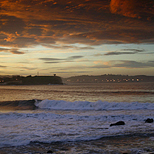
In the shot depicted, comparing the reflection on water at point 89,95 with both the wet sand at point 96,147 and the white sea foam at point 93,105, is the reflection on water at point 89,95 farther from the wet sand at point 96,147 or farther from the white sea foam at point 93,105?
the wet sand at point 96,147

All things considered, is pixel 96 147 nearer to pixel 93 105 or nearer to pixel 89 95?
pixel 93 105

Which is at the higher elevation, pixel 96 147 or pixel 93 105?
pixel 96 147

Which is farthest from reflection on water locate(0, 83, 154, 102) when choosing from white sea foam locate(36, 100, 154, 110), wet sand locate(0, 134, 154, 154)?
wet sand locate(0, 134, 154, 154)

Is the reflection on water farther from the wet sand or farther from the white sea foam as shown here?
the wet sand

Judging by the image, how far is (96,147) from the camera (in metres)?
7.90

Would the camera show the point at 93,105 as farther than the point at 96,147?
Yes

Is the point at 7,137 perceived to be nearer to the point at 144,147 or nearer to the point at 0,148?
the point at 0,148

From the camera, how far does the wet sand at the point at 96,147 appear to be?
732 cm

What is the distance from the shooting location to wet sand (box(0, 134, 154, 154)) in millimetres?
7324

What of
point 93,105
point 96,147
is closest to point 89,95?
point 93,105

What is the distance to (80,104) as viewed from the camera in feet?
91.7

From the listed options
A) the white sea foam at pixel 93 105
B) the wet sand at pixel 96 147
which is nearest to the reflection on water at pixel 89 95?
the white sea foam at pixel 93 105

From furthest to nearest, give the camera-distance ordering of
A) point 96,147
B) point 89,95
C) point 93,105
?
point 89,95 → point 93,105 → point 96,147

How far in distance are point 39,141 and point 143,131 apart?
6.21 meters
